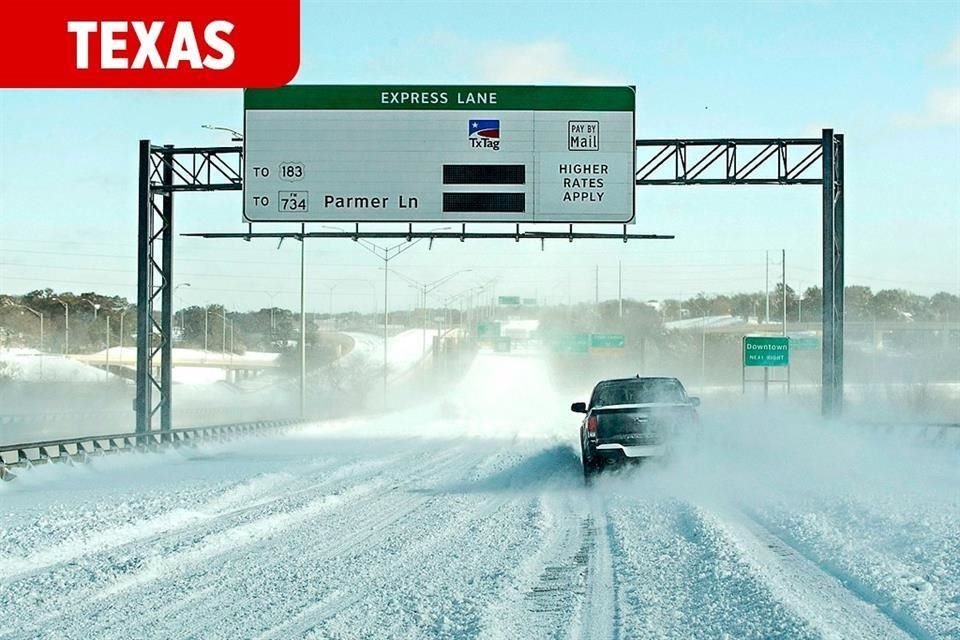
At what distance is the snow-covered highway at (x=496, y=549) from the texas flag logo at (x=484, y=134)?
25.1 ft

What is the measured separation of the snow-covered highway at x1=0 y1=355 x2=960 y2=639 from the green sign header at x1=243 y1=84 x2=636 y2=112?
856 cm

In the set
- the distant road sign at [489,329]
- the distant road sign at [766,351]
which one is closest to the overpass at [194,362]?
the distant road sign at [489,329]

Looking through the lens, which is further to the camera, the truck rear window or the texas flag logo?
the texas flag logo

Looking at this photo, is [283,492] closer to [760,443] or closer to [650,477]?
[650,477]

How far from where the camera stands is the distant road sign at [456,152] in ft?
93.4

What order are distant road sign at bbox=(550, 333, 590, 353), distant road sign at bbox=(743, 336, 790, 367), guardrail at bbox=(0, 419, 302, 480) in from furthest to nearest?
distant road sign at bbox=(550, 333, 590, 353) → distant road sign at bbox=(743, 336, 790, 367) → guardrail at bbox=(0, 419, 302, 480)

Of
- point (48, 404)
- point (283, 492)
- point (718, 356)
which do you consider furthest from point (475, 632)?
point (718, 356)

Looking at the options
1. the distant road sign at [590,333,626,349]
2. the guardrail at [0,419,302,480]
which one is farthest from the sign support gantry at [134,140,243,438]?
the distant road sign at [590,333,626,349]

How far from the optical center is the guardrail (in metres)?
23.3

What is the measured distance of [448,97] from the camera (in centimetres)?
2867

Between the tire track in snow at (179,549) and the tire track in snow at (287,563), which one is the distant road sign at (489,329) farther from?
the tire track in snow at (287,563)

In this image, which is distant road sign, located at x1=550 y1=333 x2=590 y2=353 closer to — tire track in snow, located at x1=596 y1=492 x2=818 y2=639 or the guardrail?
the guardrail

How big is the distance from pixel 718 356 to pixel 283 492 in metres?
98.6

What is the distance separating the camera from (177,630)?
8492 mm
